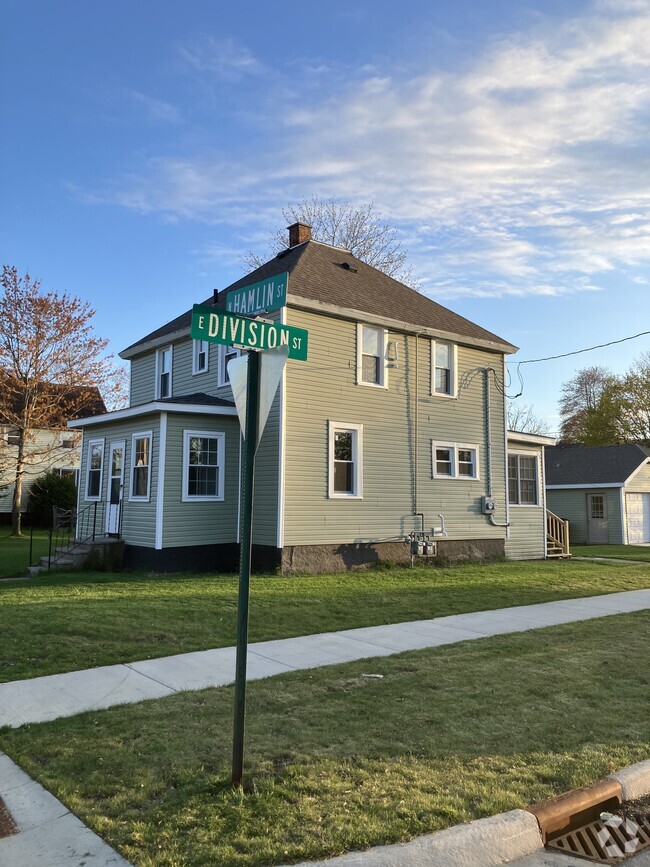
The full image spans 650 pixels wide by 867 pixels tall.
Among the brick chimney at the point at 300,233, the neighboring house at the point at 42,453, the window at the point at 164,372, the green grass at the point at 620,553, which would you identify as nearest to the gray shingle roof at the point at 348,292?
the window at the point at 164,372

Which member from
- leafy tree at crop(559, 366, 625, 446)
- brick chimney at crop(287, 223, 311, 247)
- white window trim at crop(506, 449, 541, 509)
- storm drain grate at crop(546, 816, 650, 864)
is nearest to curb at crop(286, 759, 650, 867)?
storm drain grate at crop(546, 816, 650, 864)

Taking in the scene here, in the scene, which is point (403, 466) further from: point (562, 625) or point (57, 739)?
point (57, 739)

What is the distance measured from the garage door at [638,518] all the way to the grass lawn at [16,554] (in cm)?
2440

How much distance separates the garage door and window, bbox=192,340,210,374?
71.3ft

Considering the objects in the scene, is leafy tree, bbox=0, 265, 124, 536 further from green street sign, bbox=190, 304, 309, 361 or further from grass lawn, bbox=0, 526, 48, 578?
green street sign, bbox=190, 304, 309, 361

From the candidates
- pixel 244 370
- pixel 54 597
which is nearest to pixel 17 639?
pixel 54 597

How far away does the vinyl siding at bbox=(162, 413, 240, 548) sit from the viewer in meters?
15.1

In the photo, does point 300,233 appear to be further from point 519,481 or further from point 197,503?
A: point 519,481

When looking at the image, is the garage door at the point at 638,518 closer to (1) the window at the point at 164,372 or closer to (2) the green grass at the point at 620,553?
(2) the green grass at the point at 620,553

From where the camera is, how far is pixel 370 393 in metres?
17.1

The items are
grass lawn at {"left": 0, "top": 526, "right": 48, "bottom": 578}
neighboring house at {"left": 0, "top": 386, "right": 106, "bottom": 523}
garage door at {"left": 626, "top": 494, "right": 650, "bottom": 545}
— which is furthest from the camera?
neighboring house at {"left": 0, "top": 386, "right": 106, "bottom": 523}

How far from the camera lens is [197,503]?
612 inches

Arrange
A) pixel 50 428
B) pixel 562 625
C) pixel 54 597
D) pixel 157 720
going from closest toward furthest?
pixel 157 720, pixel 562 625, pixel 54 597, pixel 50 428

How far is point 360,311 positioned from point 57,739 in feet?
43.1
